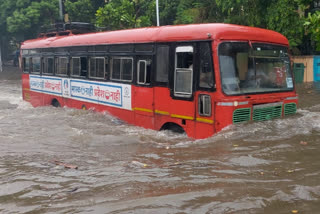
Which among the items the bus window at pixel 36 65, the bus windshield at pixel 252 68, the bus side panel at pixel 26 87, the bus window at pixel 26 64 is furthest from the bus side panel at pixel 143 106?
the bus side panel at pixel 26 87

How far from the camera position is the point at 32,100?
15742 mm

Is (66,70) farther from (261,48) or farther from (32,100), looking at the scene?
(261,48)

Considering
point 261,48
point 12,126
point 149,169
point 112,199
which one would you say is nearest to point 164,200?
point 112,199

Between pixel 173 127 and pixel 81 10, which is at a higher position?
pixel 81 10

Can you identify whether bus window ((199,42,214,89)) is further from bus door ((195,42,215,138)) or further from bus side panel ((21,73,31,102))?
bus side panel ((21,73,31,102))

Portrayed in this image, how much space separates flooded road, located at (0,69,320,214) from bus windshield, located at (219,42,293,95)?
72cm

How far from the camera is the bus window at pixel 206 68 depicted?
7.13m

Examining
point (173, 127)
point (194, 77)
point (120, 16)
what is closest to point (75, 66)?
point (173, 127)

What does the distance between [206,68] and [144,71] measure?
2022mm

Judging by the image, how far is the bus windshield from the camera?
280 inches

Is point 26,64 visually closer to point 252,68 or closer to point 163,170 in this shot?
point 252,68

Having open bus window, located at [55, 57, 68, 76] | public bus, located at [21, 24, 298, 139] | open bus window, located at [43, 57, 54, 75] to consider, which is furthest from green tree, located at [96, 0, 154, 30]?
public bus, located at [21, 24, 298, 139]

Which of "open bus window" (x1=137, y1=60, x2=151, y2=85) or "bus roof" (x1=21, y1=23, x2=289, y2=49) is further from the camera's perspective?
"open bus window" (x1=137, y1=60, x2=151, y2=85)

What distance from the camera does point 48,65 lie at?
45.9 feet
